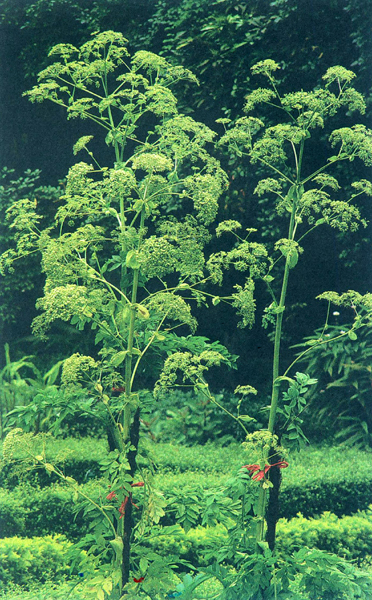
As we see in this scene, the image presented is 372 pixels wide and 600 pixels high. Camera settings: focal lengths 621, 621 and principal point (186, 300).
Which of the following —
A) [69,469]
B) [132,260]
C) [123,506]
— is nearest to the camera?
[132,260]

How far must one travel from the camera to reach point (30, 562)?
4176mm

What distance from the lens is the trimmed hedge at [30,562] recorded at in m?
4.12

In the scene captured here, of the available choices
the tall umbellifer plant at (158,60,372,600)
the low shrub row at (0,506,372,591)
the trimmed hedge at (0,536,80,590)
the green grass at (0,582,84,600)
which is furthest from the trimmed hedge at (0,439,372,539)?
the tall umbellifer plant at (158,60,372,600)

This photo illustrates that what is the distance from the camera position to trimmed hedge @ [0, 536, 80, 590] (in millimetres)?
4117

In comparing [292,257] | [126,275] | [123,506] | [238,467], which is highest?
[292,257]

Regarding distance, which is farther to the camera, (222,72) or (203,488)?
(222,72)

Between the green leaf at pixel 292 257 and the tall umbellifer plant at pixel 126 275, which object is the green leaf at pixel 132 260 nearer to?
the tall umbellifer plant at pixel 126 275

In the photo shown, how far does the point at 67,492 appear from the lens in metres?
4.60

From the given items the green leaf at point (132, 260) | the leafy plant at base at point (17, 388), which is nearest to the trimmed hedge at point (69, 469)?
the leafy plant at base at point (17, 388)

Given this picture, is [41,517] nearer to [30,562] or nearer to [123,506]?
[30,562]

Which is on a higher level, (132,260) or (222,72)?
(222,72)

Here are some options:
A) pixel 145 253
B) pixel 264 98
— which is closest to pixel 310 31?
pixel 264 98

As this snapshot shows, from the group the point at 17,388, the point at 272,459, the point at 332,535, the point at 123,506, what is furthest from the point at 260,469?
the point at 17,388

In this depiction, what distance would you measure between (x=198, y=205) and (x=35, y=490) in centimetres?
279
